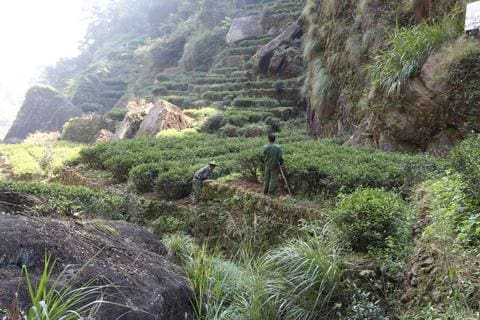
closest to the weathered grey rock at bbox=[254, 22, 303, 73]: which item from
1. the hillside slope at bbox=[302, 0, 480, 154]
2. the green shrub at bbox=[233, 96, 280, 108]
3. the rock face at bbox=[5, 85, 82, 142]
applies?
the green shrub at bbox=[233, 96, 280, 108]

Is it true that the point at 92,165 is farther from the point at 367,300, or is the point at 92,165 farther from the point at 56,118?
the point at 56,118

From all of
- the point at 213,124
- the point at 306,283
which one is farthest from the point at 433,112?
the point at 213,124

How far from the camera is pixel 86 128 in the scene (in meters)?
28.5

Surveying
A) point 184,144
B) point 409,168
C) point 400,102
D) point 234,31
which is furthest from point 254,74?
point 409,168

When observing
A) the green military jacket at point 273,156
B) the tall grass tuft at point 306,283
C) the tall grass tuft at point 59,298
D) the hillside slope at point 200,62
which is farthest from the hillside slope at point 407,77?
the hillside slope at point 200,62

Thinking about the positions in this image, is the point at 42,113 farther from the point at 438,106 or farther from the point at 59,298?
the point at 59,298

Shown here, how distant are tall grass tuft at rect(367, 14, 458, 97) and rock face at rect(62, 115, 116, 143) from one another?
22198mm

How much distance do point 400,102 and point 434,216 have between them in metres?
5.17

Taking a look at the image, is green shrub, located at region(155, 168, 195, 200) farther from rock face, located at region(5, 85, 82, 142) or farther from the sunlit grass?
rock face, located at region(5, 85, 82, 142)

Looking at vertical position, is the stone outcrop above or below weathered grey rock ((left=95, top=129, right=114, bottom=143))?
above

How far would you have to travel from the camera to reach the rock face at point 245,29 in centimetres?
3772

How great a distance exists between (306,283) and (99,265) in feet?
6.95

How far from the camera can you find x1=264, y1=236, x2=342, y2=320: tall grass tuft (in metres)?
4.39

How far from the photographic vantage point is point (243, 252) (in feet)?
16.5
